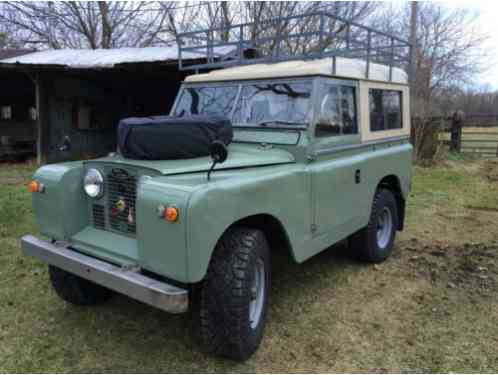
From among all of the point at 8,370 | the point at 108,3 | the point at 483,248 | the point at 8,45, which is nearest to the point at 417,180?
the point at 483,248

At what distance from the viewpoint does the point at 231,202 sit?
2.73 meters

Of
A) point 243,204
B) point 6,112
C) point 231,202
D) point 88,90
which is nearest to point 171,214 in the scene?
point 231,202

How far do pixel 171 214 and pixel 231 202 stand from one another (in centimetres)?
41

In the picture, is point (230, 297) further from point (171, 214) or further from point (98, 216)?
point (98, 216)

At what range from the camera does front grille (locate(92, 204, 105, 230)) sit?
3.26 m

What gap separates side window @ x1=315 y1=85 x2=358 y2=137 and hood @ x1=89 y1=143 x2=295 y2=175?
45 centimetres

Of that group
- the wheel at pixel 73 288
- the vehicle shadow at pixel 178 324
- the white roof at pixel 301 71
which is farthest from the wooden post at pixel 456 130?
the wheel at pixel 73 288

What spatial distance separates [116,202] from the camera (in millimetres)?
3148

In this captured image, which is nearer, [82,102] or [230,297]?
[230,297]

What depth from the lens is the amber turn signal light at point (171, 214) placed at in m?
2.49

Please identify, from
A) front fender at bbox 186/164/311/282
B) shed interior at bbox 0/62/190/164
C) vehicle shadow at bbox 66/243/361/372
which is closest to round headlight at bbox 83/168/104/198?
front fender at bbox 186/164/311/282

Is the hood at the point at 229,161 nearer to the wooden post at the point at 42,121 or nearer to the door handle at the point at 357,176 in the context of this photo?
the door handle at the point at 357,176

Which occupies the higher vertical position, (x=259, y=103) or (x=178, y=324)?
(x=259, y=103)

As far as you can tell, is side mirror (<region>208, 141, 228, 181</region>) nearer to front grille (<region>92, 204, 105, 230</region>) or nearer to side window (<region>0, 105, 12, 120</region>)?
front grille (<region>92, 204, 105, 230</region>)
